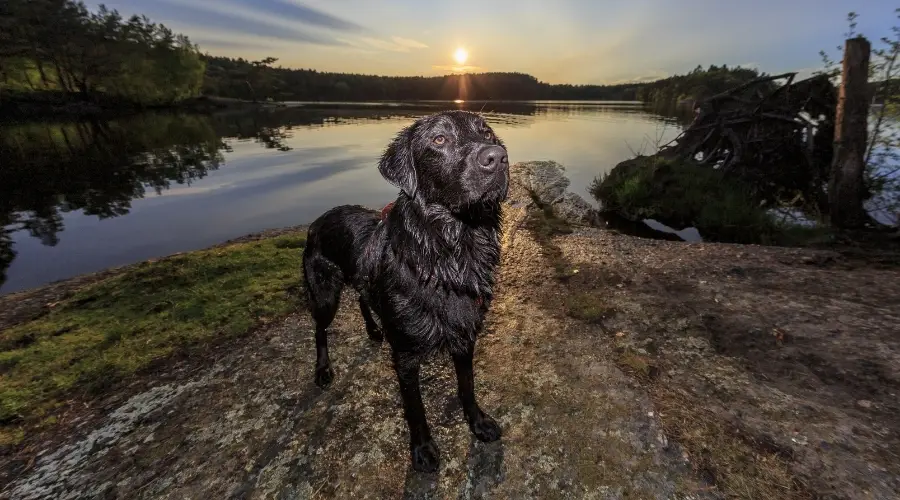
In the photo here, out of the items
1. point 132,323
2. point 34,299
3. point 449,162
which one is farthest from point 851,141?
point 34,299

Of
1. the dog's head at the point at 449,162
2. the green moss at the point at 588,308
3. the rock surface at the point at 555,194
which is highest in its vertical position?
the dog's head at the point at 449,162

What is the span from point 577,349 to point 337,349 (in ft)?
10.9

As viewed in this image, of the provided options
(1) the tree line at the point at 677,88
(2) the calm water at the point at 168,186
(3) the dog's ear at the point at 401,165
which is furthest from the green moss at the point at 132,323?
(1) the tree line at the point at 677,88

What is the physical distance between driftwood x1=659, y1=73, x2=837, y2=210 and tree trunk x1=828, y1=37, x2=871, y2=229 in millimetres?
3435

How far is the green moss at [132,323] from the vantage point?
432cm

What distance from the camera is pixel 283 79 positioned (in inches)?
6294

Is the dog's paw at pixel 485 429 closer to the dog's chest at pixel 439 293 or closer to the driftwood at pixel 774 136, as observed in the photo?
the dog's chest at pixel 439 293

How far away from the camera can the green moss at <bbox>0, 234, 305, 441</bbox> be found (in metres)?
4.32

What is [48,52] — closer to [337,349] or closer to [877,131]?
[337,349]

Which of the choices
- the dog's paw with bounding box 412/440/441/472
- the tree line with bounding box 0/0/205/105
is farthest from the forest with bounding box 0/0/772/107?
the dog's paw with bounding box 412/440/441/472

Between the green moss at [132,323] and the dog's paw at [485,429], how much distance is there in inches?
153

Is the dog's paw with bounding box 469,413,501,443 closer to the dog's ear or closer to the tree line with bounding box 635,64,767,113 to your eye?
the dog's ear

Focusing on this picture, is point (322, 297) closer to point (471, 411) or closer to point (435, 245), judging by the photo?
point (435, 245)

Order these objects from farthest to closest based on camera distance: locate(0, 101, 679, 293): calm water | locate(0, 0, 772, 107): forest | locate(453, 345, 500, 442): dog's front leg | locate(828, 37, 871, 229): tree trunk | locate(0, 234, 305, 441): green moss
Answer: locate(0, 0, 772, 107): forest
locate(0, 101, 679, 293): calm water
locate(828, 37, 871, 229): tree trunk
locate(0, 234, 305, 441): green moss
locate(453, 345, 500, 442): dog's front leg
